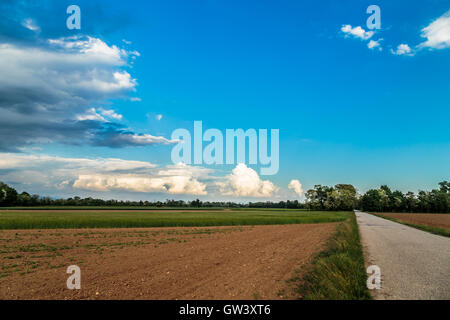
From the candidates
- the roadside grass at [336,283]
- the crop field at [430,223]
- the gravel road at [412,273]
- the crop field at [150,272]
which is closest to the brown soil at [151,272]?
the crop field at [150,272]

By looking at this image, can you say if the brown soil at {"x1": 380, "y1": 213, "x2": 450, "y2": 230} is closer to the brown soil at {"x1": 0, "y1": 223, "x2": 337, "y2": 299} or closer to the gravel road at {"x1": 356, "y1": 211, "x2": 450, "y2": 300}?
the gravel road at {"x1": 356, "y1": 211, "x2": 450, "y2": 300}

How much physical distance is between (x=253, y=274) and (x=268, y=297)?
9.53ft

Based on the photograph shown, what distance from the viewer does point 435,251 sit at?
16.3 metres

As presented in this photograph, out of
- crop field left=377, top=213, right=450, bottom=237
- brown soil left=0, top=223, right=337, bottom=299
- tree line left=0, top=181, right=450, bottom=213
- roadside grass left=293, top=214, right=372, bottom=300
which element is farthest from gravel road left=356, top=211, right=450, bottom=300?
tree line left=0, top=181, right=450, bottom=213

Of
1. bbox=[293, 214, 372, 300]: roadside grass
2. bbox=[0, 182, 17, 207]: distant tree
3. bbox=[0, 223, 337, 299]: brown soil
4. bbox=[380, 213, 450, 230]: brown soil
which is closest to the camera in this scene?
bbox=[293, 214, 372, 300]: roadside grass

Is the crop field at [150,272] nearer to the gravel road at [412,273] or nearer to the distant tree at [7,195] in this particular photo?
the gravel road at [412,273]

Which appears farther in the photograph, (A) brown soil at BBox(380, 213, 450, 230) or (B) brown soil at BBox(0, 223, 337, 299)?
(A) brown soil at BBox(380, 213, 450, 230)

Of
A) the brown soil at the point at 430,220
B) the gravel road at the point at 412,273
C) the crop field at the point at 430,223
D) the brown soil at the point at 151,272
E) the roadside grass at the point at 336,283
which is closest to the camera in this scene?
the roadside grass at the point at 336,283

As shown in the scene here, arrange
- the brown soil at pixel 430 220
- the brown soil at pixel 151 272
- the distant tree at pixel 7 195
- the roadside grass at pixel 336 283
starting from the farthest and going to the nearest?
the distant tree at pixel 7 195, the brown soil at pixel 430 220, the brown soil at pixel 151 272, the roadside grass at pixel 336 283

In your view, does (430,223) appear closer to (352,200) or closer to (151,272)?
(151,272)

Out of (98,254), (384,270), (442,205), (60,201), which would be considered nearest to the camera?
(384,270)

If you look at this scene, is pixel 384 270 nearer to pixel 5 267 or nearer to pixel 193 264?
pixel 193 264
